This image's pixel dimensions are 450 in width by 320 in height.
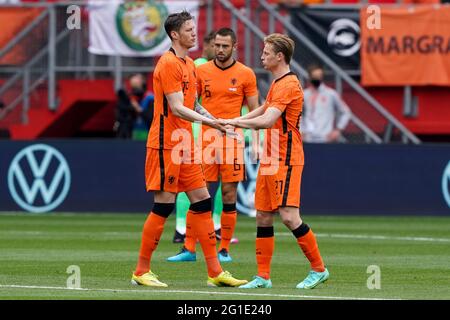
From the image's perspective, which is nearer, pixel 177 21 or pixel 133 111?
pixel 177 21

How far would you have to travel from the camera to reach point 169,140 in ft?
40.4

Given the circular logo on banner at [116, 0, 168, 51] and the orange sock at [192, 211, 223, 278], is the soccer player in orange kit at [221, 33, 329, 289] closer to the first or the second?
the orange sock at [192, 211, 223, 278]

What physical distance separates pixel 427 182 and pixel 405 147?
0.72m

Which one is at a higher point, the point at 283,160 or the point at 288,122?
the point at 288,122

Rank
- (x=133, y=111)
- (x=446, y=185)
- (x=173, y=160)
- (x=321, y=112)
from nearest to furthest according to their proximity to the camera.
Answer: (x=173, y=160)
(x=446, y=185)
(x=321, y=112)
(x=133, y=111)

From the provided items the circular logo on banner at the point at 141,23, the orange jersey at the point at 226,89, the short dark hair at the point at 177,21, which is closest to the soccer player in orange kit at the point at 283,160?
the short dark hair at the point at 177,21

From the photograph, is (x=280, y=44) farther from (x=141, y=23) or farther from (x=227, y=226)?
(x=141, y=23)

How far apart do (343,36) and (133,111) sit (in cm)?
429

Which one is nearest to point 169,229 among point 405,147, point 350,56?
point 405,147

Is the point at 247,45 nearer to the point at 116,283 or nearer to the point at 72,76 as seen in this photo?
the point at 72,76

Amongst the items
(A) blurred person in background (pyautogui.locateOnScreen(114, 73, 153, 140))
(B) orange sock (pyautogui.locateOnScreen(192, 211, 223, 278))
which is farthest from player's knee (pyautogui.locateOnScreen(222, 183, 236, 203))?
(A) blurred person in background (pyautogui.locateOnScreen(114, 73, 153, 140))

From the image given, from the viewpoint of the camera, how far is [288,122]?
12.1 meters

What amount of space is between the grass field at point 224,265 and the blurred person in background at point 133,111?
7.63 feet

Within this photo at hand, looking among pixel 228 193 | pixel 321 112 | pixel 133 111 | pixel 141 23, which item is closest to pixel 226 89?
pixel 228 193
